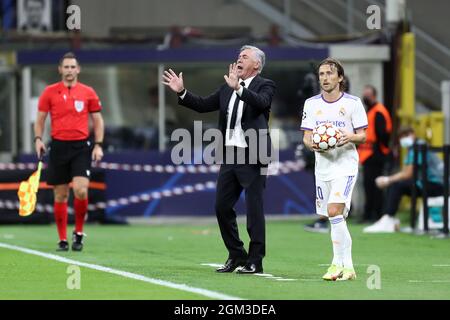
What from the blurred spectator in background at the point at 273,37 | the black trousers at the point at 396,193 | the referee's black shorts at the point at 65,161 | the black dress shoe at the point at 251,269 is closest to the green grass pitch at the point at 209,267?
the black dress shoe at the point at 251,269

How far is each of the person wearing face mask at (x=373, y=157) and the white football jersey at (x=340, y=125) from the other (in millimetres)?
10806

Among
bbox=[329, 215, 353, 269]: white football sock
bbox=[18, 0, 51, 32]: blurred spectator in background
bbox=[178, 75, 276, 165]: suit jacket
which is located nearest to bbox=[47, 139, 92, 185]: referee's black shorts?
bbox=[178, 75, 276, 165]: suit jacket

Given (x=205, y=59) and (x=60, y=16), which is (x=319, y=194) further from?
(x=60, y=16)

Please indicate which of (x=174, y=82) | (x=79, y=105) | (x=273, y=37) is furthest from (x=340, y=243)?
(x=273, y=37)

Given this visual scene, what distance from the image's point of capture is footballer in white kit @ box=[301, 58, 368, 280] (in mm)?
12328

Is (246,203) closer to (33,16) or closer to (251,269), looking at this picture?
(251,269)

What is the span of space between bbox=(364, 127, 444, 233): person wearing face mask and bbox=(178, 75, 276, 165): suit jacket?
7.87 meters

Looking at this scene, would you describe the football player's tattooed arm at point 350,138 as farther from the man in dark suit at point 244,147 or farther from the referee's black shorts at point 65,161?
the referee's black shorts at point 65,161

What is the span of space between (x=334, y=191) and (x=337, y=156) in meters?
0.32

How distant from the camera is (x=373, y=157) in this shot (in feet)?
76.6

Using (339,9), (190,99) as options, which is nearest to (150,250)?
(190,99)

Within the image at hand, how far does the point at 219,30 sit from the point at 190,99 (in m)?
15.1

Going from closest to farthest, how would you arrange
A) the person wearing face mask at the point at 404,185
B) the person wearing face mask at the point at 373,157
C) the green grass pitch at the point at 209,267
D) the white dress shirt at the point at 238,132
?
the green grass pitch at the point at 209,267 → the white dress shirt at the point at 238,132 → the person wearing face mask at the point at 404,185 → the person wearing face mask at the point at 373,157

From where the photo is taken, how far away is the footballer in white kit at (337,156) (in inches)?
485
